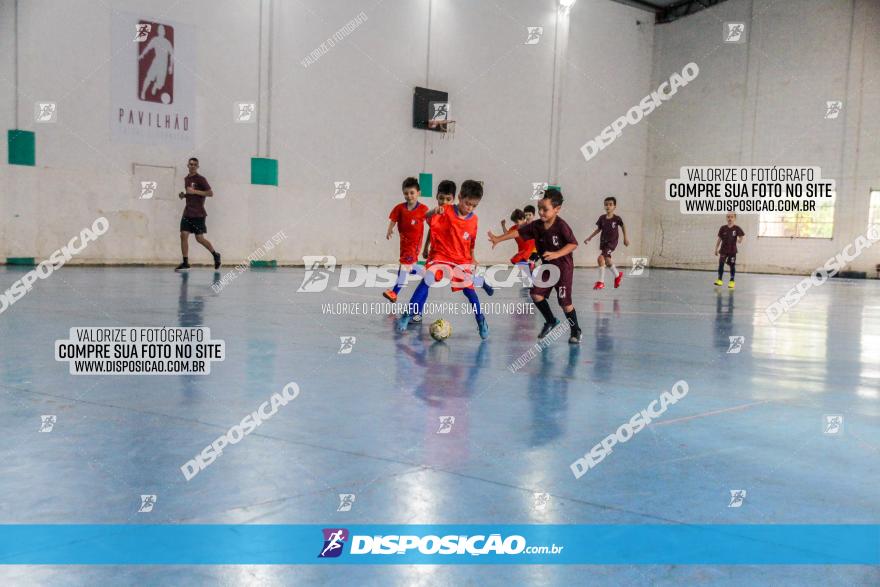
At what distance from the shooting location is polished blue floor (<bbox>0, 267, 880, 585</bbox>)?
296 centimetres

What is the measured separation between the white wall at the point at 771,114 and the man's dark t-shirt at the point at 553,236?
22.8m

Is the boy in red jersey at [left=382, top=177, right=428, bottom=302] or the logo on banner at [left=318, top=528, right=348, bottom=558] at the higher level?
the boy in red jersey at [left=382, top=177, right=428, bottom=302]

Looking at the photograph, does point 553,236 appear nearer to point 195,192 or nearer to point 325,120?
point 195,192

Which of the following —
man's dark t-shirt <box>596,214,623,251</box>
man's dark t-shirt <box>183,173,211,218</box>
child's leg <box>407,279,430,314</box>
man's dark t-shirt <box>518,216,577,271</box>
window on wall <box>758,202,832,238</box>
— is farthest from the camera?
window on wall <box>758,202,832,238</box>

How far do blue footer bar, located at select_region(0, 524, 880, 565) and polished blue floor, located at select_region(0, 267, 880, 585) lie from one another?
71mm

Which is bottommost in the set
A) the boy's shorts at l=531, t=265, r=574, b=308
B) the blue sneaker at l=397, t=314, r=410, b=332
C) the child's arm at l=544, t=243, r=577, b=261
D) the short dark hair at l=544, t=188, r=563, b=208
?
the blue sneaker at l=397, t=314, r=410, b=332

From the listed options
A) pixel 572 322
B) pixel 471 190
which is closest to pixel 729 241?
pixel 572 322

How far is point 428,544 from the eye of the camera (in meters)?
2.81

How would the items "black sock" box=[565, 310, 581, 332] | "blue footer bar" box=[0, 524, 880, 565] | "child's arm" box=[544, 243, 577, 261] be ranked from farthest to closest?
"black sock" box=[565, 310, 581, 332] → "child's arm" box=[544, 243, 577, 261] → "blue footer bar" box=[0, 524, 880, 565]

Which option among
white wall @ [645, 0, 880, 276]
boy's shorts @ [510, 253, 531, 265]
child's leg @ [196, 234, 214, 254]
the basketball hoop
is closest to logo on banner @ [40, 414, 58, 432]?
boy's shorts @ [510, 253, 531, 265]

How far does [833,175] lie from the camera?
2805cm

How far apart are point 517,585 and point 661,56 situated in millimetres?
33283

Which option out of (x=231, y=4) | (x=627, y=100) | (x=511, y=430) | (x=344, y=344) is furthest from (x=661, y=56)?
(x=511, y=430)

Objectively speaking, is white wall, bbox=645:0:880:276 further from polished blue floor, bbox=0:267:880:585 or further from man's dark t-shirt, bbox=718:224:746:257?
polished blue floor, bbox=0:267:880:585
